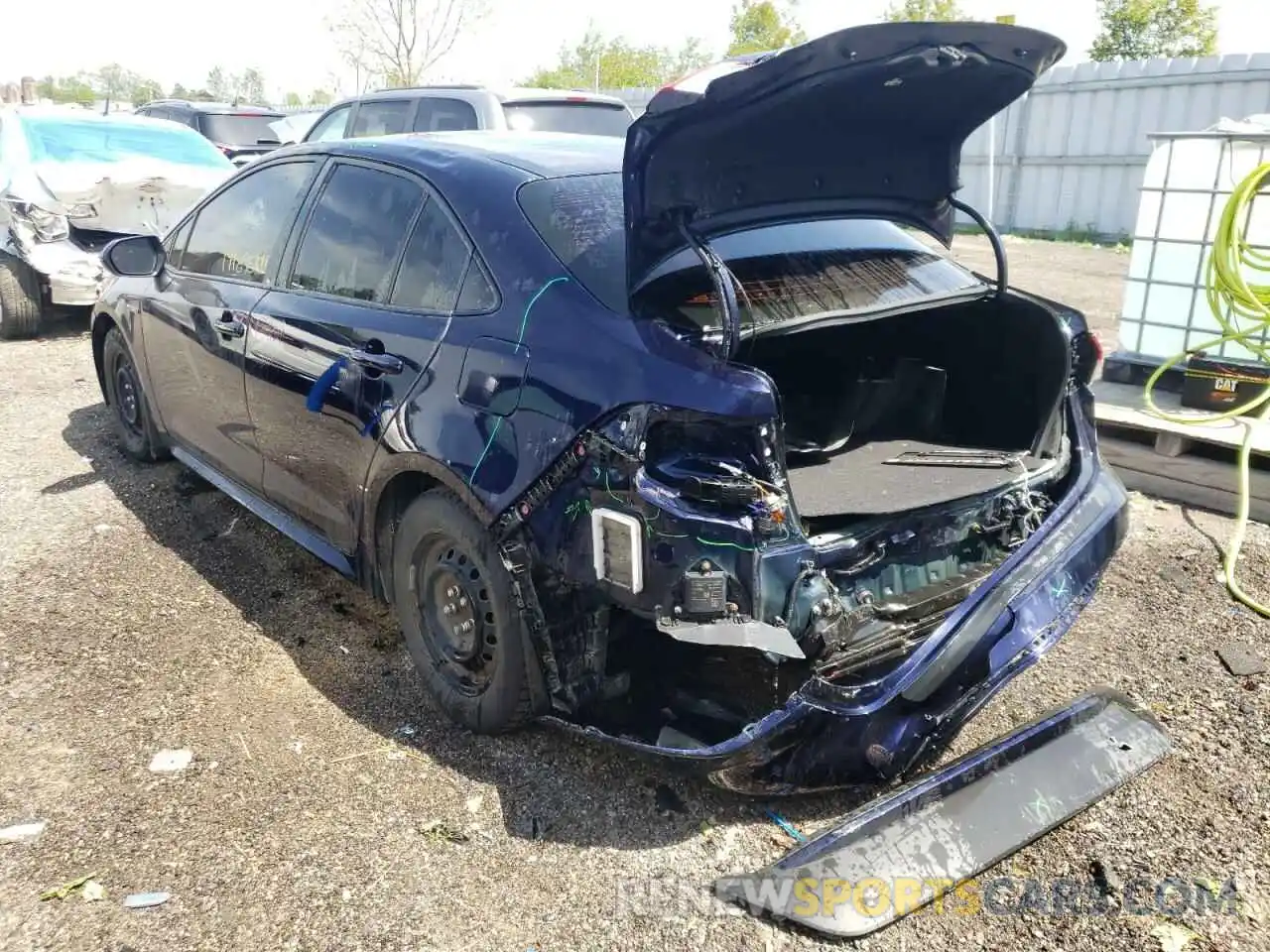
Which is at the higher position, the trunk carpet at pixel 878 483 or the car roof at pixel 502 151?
the car roof at pixel 502 151

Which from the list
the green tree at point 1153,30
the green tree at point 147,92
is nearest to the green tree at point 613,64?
the green tree at point 1153,30

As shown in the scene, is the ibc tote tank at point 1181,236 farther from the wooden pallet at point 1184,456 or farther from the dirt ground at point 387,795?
the dirt ground at point 387,795

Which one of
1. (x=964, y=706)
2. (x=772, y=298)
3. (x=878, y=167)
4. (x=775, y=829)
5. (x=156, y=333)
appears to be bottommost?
(x=775, y=829)

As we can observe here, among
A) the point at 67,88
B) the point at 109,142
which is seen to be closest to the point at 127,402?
the point at 109,142

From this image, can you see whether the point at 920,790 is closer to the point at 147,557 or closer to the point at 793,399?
the point at 793,399

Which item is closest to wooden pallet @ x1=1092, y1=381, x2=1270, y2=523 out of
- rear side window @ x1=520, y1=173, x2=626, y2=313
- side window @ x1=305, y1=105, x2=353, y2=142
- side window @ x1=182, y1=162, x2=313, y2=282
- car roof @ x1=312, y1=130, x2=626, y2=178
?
car roof @ x1=312, y1=130, x2=626, y2=178

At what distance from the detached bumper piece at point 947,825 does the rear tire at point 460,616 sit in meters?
0.79

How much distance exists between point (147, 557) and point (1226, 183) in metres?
5.66

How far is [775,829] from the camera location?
258cm

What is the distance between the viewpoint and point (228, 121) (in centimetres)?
1330

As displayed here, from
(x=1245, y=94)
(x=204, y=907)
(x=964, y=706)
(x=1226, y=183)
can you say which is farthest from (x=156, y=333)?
(x=1245, y=94)

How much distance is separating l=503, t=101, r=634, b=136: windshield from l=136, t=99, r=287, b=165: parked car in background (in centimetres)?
552

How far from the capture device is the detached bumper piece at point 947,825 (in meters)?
2.26

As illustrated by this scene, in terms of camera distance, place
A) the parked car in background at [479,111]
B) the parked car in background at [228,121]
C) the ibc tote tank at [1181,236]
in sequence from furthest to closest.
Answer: the parked car in background at [228,121]
the parked car in background at [479,111]
the ibc tote tank at [1181,236]
